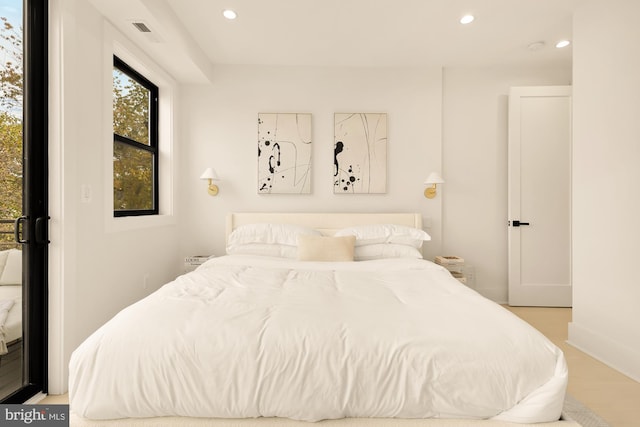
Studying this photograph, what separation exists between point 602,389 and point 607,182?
1323 millimetres

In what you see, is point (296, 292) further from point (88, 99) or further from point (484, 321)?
point (88, 99)

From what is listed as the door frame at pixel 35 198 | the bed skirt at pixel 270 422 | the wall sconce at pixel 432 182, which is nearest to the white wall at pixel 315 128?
the wall sconce at pixel 432 182

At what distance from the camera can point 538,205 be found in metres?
3.45

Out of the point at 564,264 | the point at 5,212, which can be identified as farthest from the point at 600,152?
the point at 5,212

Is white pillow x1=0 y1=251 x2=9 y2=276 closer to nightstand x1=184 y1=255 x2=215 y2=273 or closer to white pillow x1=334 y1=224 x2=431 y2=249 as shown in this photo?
nightstand x1=184 y1=255 x2=215 y2=273

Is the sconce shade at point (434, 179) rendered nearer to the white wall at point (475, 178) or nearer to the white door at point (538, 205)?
the white wall at point (475, 178)

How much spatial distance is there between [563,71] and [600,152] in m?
1.75

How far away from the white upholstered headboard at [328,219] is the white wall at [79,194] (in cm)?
114

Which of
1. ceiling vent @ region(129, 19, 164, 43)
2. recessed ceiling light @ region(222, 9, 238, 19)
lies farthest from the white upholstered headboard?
recessed ceiling light @ region(222, 9, 238, 19)

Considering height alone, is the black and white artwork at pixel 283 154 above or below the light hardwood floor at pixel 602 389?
above

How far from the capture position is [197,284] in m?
1.95

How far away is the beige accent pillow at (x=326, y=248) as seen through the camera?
2.79 meters

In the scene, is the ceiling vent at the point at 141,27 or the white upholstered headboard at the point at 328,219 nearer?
the ceiling vent at the point at 141,27

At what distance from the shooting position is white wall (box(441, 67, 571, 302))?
357 cm
